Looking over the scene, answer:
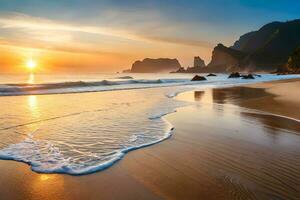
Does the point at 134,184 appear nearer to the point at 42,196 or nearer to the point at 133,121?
the point at 42,196

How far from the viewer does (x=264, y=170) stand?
4203 millimetres

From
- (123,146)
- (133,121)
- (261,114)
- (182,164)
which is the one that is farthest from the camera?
(261,114)

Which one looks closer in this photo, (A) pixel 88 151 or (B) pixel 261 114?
(A) pixel 88 151

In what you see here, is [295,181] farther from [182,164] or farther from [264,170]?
[182,164]

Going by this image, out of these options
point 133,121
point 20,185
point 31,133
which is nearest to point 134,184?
point 20,185

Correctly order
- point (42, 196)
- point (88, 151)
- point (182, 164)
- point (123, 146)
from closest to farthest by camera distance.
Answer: point (42, 196)
point (182, 164)
point (88, 151)
point (123, 146)

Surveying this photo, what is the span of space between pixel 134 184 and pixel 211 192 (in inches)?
40.5

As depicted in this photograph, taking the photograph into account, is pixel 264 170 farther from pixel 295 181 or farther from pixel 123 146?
pixel 123 146

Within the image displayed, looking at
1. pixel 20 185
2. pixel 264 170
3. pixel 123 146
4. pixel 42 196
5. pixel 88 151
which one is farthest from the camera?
pixel 123 146

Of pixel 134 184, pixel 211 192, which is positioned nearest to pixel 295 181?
pixel 211 192

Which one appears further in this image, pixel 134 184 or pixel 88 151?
pixel 88 151

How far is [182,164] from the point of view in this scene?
14.9ft

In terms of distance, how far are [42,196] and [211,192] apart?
2113mm

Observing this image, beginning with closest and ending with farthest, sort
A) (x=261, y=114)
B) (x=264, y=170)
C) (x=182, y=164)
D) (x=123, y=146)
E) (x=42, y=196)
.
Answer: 1. (x=42, y=196)
2. (x=264, y=170)
3. (x=182, y=164)
4. (x=123, y=146)
5. (x=261, y=114)
